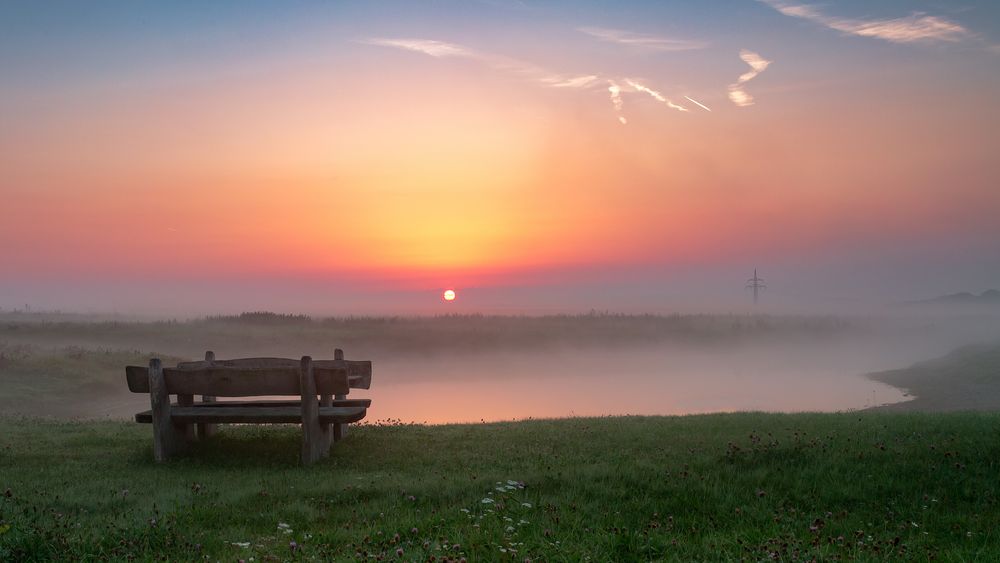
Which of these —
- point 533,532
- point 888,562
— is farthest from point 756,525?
point 533,532

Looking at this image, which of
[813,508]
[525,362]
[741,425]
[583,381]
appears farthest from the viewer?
[525,362]

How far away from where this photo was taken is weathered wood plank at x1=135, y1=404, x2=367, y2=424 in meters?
12.9

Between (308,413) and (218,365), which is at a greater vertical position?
(218,365)

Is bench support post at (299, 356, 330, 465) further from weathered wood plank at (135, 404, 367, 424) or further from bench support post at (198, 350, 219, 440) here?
bench support post at (198, 350, 219, 440)

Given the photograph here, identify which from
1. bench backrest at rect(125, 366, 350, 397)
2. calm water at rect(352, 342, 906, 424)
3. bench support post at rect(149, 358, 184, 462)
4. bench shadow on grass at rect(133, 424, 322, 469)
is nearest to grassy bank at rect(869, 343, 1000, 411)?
calm water at rect(352, 342, 906, 424)

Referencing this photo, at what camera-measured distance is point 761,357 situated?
80438 millimetres

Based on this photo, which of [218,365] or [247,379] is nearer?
[247,379]

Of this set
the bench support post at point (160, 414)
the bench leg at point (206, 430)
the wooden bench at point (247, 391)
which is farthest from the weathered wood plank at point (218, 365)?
the bench leg at point (206, 430)

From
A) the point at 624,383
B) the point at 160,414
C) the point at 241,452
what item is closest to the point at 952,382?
the point at 624,383

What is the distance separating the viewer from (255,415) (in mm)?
12891

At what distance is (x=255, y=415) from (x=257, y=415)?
4 centimetres

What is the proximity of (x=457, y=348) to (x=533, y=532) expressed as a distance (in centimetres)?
6732

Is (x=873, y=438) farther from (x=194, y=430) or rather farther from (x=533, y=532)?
(x=194, y=430)

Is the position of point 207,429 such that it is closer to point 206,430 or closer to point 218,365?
point 206,430
